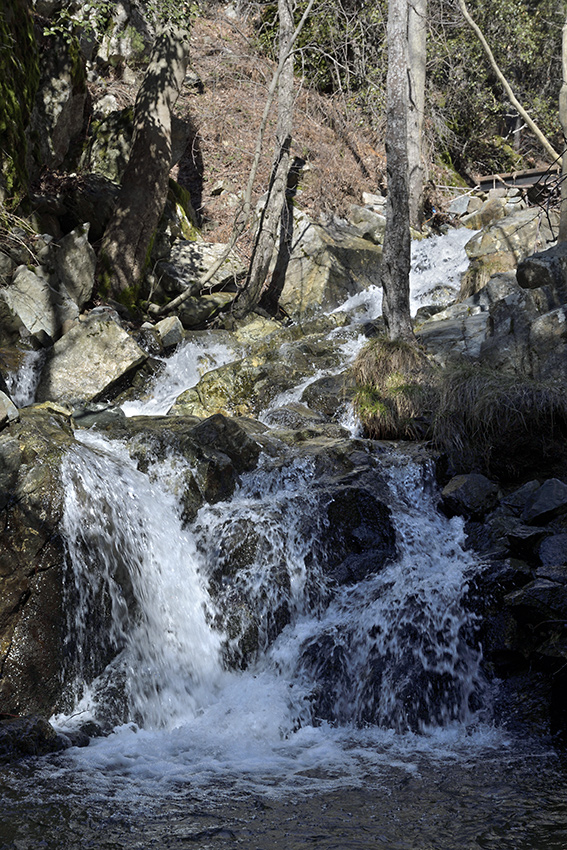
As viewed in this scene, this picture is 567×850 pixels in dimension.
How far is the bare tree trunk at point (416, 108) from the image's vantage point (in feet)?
49.8

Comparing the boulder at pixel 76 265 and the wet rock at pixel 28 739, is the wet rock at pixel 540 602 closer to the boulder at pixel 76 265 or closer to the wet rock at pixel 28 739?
the wet rock at pixel 28 739

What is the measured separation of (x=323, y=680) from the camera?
483 centimetres

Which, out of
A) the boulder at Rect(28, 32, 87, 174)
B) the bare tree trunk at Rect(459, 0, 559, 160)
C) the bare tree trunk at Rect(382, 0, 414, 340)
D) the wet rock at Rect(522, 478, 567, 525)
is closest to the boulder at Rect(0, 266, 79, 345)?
the boulder at Rect(28, 32, 87, 174)

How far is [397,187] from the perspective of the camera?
8984mm

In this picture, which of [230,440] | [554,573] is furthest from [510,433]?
[230,440]

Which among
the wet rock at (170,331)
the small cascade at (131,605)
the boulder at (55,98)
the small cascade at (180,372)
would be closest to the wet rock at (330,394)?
the small cascade at (180,372)

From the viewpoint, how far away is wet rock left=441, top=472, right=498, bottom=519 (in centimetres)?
620

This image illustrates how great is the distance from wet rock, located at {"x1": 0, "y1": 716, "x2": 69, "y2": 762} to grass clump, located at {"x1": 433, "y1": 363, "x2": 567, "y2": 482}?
4.40 m

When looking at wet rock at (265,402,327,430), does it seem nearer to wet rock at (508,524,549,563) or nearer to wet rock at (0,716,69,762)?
wet rock at (508,524,549,563)

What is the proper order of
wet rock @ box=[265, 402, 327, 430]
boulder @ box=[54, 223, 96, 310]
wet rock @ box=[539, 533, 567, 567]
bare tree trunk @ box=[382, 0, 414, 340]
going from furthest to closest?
boulder @ box=[54, 223, 96, 310], bare tree trunk @ box=[382, 0, 414, 340], wet rock @ box=[265, 402, 327, 430], wet rock @ box=[539, 533, 567, 567]

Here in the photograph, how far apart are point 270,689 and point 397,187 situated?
263 inches

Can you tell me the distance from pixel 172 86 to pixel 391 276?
17.2ft

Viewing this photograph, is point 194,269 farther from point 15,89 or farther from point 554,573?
point 554,573

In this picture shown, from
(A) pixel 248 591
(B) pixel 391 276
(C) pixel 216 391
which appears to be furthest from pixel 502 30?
(A) pixel 248 591
